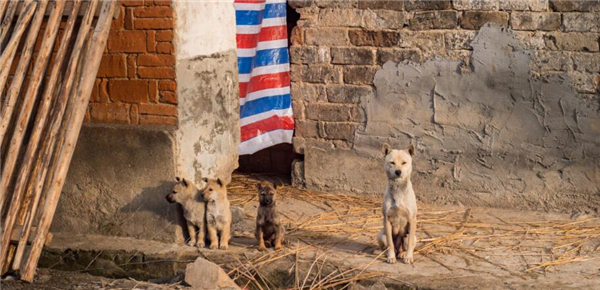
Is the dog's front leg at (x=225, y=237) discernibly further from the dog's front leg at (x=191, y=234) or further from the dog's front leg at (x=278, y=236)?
the dog's front leg at (x=278, y=236)

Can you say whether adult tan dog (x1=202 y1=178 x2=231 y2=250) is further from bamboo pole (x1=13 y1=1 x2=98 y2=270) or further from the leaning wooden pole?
the leaning wooden pole

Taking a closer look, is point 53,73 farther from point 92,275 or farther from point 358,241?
point 358,241

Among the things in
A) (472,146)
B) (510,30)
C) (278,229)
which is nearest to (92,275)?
(278,229)

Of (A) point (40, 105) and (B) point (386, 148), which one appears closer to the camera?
(B) point (386, 148)

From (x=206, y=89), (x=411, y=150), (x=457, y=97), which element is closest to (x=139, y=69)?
(x=206, y=89)

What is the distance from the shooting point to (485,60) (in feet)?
27.2

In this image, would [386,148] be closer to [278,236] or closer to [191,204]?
[278,236]

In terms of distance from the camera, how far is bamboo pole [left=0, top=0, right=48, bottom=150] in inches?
281

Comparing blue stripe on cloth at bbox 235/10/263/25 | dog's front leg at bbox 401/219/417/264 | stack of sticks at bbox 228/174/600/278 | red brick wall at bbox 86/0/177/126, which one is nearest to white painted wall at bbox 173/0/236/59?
red brick wall at bbox 86/0/177/126

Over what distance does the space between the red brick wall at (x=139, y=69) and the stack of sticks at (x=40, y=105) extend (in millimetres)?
189

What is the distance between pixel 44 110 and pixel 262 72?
97.8 inches

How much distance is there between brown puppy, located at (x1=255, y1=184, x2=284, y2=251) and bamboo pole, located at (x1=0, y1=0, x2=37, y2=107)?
2070 millimetres

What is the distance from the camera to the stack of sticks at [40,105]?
6941 millimetres

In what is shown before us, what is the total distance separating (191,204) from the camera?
7297mm
